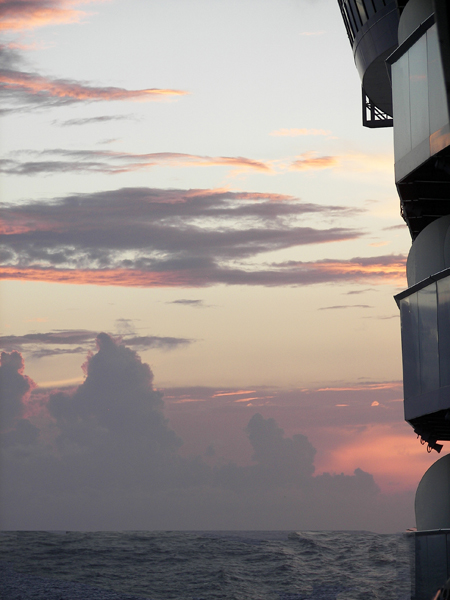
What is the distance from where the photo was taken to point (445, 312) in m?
17.8

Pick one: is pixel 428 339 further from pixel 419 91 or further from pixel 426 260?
pixel 419 91

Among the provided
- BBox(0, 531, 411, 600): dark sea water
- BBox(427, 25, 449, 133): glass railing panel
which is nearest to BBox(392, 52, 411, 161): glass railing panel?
BBox(427, 25, 449, 133): glass railing panel

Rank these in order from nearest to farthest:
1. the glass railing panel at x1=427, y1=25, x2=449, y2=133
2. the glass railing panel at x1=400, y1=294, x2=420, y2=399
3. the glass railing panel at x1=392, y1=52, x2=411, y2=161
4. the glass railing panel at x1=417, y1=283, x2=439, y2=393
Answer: the glass railing panel at x1=427, y1=25, x2=449, y2=133, the glass railing panel at x1=417, y1=283, x2=439, y2=393, the glass railing panel at x1=392, y1=52, x2=411, y2=161, the glass railing panel at x1=400, y1=294, x2=420, y2=399

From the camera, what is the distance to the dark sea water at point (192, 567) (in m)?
76.4

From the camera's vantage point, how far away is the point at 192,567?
3797 inches

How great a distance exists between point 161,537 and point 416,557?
121 meters

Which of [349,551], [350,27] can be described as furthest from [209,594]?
[350,27]

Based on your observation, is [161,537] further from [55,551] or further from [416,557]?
[416,557]

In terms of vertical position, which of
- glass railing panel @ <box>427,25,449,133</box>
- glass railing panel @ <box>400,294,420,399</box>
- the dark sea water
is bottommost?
the dark sea water

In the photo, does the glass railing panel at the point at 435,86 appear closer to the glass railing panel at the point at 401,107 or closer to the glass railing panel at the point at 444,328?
the glass railing panel at the point at 401,107

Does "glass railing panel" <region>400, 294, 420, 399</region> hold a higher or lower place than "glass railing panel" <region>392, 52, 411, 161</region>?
lower

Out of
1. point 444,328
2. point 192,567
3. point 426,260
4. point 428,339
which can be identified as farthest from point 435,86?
point 192,567

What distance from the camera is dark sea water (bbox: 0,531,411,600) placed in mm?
76438

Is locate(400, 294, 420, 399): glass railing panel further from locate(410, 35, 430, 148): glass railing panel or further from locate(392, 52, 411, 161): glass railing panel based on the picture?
locate(410, 35, 430, 148): glass railing panel
